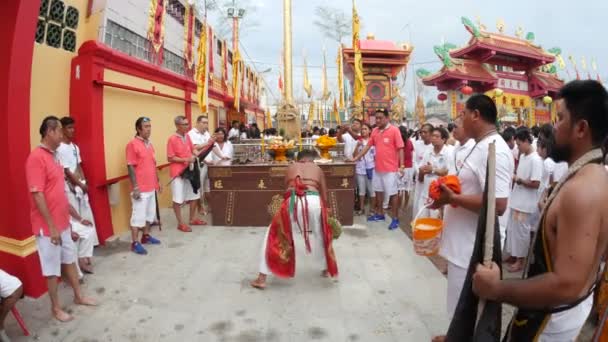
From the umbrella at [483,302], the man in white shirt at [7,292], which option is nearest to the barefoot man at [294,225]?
the man in white shirt at [7,292]

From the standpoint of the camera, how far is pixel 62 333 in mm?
3168

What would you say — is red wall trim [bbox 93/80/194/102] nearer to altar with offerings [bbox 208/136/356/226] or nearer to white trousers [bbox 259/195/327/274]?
altar with offerings [bbox 208/136/356/226]

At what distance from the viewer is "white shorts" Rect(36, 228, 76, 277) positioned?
324 cm

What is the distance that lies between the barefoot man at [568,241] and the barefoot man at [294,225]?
251 centimetres

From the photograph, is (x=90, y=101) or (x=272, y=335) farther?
(x=90, y=101)

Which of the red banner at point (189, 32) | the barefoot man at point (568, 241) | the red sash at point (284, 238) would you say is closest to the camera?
the barefoot man at point (568, 241)

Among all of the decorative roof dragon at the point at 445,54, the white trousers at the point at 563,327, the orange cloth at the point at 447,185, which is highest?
the decorative roof dragon at the point at 445,54

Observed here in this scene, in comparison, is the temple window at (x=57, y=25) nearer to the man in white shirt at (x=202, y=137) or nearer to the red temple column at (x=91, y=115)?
the red temple column at (x=91, y=115)

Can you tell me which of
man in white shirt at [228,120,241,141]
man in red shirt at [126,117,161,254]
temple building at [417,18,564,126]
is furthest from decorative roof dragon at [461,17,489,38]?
man in red shirt at [126,117,161,254]

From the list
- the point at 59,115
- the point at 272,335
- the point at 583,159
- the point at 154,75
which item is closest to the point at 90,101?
the point at 59,115

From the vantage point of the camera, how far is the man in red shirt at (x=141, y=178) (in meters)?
5.18

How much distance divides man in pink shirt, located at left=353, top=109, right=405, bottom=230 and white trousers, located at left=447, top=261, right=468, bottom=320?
3762 mm

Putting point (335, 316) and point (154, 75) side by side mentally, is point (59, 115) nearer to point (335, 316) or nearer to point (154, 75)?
point (154, 75)

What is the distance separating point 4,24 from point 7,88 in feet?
1.91
